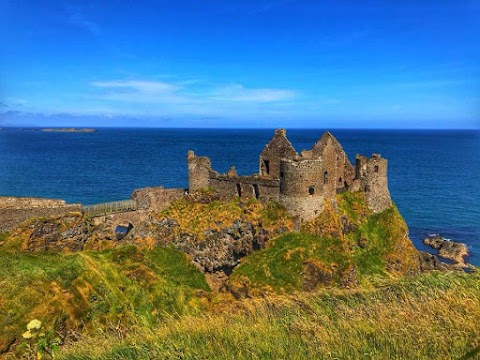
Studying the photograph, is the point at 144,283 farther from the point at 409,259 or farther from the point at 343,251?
the point at 409,259

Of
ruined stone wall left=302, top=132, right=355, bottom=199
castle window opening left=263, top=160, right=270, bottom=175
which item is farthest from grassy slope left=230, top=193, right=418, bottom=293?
castle window opening left=263, top=160, right=270, bottom=175

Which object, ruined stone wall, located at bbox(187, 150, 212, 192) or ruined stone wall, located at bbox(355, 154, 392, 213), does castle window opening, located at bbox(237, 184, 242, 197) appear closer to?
ruined stone wall, located at bbox(187, 150, 212, 192)

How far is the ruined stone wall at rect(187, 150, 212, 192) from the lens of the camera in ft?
116

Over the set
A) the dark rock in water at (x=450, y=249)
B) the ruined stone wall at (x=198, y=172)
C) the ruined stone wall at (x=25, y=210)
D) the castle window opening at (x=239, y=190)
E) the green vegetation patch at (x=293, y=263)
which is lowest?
the dark rock in water at (x=450, y=249)

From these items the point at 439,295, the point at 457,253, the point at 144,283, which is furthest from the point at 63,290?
the point at 457,253

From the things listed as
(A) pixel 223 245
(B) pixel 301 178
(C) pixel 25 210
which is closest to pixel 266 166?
(B) pixel 301 178

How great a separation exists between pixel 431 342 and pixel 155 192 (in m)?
27.8

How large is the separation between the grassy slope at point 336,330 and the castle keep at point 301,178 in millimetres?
19501

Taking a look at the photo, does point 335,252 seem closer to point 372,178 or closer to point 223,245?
point 223,245

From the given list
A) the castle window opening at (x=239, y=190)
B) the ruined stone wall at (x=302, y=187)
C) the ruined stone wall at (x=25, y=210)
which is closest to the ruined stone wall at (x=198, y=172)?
the castle window opening at (x=239, y=190)

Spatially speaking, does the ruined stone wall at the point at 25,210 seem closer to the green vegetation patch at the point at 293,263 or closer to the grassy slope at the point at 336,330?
the green vegetation patch at the point at 293,263

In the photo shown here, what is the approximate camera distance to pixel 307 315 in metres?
10.5

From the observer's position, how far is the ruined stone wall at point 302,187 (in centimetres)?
3072

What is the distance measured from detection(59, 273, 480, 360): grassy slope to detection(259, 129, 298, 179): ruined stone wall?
923 inches
